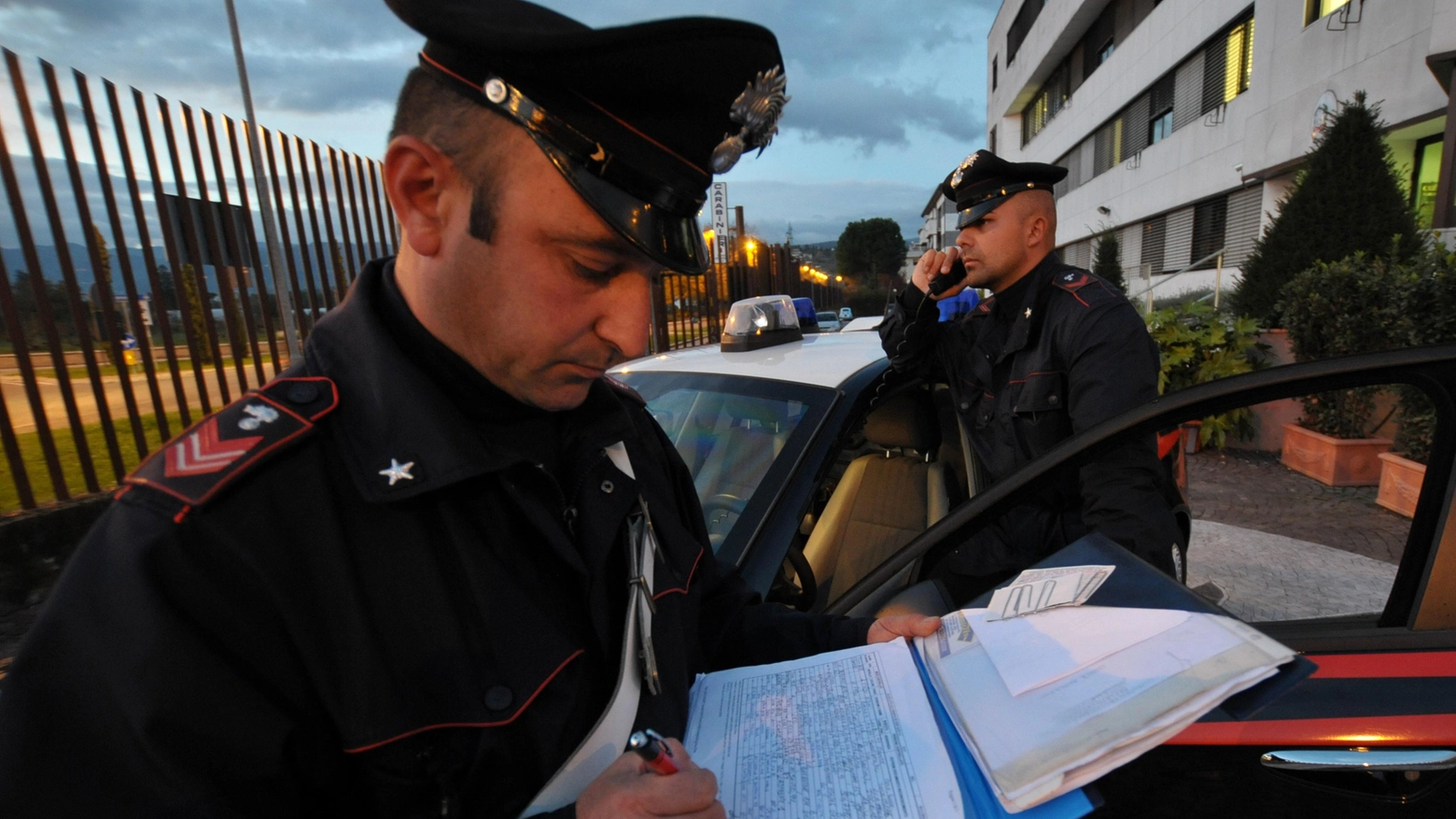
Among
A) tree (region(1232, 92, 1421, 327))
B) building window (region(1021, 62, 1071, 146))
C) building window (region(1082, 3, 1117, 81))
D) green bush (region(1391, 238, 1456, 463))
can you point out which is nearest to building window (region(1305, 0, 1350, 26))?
tree (region(1232, 92, 1421, 327))

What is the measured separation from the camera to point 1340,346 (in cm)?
522

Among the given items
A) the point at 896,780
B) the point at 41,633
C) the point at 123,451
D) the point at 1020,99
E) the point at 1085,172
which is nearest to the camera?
the point at 41,633

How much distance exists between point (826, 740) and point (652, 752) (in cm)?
29

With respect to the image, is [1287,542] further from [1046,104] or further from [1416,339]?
[1046,104]

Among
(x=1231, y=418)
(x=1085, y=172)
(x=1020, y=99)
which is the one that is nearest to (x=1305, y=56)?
(x=1231, y=418)

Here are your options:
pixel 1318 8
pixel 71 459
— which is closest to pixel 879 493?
pixel 71 459

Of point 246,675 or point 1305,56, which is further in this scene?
point 1305,56

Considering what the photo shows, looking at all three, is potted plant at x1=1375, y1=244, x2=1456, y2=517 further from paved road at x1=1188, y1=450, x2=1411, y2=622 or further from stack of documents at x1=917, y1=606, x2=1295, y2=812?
stack of documents at x1=917, y1=606, x2=1295, y2=812

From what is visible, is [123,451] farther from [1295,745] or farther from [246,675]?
[1295,745]

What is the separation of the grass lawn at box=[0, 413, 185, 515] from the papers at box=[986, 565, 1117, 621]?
5506 mm

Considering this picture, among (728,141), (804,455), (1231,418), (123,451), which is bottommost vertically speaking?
(1231,418)

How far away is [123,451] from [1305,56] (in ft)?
50.2

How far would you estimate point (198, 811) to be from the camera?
2.11ft

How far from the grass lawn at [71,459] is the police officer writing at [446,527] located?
494 cm
